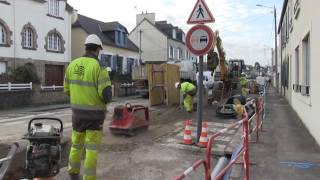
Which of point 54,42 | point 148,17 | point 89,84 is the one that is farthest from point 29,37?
point 148,17

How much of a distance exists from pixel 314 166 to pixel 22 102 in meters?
20.7

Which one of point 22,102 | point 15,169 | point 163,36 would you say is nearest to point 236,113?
point 15,169

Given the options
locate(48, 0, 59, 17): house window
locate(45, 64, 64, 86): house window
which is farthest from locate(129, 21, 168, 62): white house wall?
locate(48, 0, 59, 17): house window

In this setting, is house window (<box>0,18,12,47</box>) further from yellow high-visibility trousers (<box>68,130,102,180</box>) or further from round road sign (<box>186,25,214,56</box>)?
yellow high-visibility trousers (<box>68,130,102,180</box>)

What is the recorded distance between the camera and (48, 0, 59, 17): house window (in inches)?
1313

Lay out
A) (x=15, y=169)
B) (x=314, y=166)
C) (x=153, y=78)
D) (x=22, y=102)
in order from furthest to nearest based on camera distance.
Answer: (x=22, y=102) → (x=153, y=78) → (x=314, y=166) → (x=15, y=169)

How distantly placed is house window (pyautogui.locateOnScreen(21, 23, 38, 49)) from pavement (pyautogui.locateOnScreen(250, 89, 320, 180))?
2085 centimetres

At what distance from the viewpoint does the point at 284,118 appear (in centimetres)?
1761

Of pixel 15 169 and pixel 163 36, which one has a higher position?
pixel 163 36

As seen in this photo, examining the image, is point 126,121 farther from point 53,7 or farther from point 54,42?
point 53,7

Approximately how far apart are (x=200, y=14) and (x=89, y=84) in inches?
173

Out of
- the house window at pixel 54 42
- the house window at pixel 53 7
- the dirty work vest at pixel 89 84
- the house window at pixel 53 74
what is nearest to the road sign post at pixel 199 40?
the dirty work vest at pixel 89 84

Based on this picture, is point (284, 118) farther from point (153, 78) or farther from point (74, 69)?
point (74, 69)

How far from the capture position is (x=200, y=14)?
9.98m
